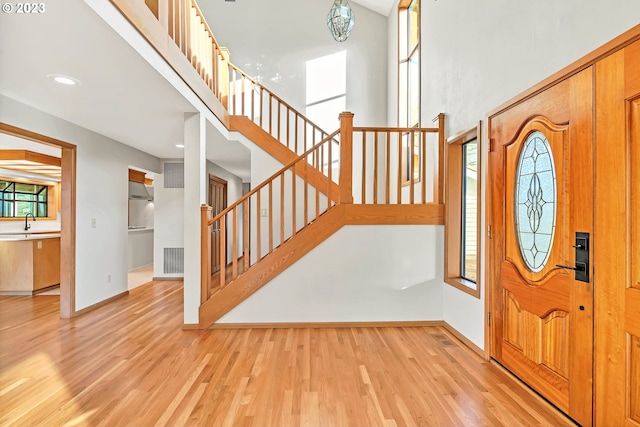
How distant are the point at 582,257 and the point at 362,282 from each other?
7.08 ft

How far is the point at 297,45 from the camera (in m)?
6.51

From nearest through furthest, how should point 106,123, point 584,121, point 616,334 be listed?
point 616,334, point 584,121, point 106,123

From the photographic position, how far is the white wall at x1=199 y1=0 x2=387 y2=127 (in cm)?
644

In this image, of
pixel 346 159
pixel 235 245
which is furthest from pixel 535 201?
pixel 235 245

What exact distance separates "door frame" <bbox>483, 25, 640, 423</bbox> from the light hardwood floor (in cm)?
27

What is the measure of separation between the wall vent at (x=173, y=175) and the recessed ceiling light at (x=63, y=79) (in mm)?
3629

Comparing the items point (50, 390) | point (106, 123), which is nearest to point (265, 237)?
point (106, 123)

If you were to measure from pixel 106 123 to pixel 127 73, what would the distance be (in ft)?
6.00

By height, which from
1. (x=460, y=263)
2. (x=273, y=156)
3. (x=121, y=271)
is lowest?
(x=121, y=271)

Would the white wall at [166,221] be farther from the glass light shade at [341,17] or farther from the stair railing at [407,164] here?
the glass light shade at [341,17]

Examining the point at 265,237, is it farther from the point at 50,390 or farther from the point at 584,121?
the point at 584,121

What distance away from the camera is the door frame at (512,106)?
167 centimetres

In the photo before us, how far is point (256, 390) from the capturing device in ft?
7.61

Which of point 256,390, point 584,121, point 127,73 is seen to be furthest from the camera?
point 127,73
